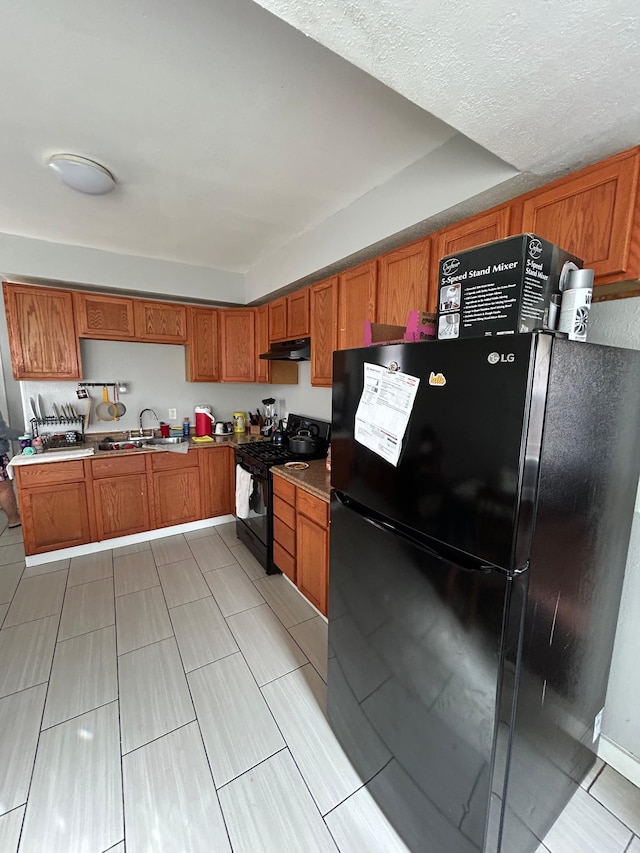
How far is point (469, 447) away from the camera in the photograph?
A: 85cm

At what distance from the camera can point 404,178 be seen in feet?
5.61

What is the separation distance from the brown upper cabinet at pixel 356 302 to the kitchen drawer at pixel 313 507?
968 millimetres

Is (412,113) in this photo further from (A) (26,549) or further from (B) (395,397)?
(A) (26,549)

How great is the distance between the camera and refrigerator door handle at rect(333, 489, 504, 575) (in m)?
0.84

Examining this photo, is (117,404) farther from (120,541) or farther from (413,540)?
(413,540)

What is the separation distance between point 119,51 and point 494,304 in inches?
57.8

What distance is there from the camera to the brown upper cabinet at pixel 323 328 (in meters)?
2.29

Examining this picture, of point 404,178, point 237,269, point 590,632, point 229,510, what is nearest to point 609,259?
point 404,178

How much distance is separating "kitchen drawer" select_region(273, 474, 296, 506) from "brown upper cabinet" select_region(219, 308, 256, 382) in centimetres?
149

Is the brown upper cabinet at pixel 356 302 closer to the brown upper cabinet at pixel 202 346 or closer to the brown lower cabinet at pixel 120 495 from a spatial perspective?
the brown upper cabinet at pixel 202 346

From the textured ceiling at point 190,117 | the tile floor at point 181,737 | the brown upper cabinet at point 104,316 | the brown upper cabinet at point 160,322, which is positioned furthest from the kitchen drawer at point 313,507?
the brown upper cabinet at point 104,316

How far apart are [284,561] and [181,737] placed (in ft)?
3.63

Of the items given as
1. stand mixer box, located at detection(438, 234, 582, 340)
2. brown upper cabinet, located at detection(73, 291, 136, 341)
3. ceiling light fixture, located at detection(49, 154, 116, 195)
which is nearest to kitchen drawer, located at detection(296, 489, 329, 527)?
stand mixer box, located at detection(438, 234, 582, 340)

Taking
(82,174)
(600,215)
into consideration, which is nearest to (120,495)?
(82,174)
